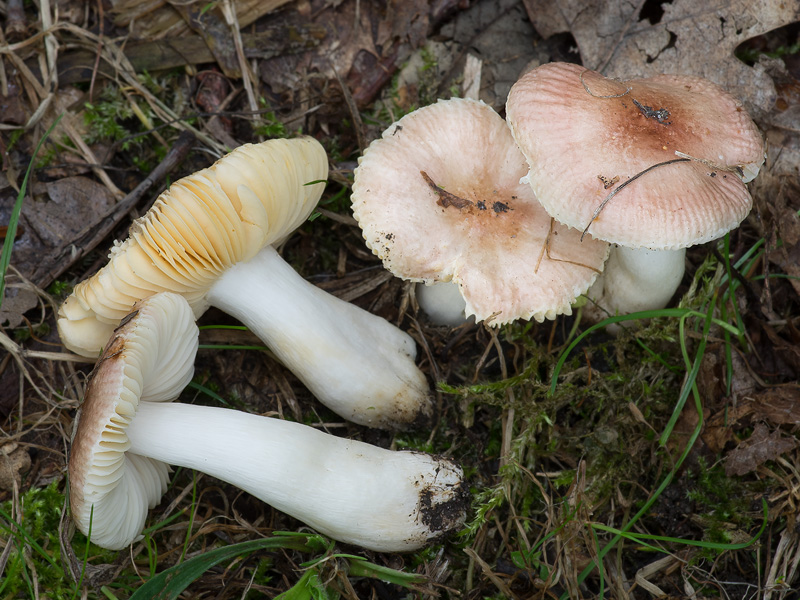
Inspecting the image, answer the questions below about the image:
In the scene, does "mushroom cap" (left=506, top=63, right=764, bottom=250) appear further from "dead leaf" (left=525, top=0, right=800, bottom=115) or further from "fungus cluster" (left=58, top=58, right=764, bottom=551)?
"dead leaf" (left=525, top=0, right=800, bottom=115)

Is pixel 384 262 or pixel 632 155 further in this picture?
pixel 384 262

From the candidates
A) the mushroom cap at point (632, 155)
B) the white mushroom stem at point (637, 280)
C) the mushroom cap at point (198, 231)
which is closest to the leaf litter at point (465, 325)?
the white mushroom stem at point (637, 280)

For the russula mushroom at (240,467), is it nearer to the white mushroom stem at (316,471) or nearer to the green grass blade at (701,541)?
the white mushroom stem at (316,471)

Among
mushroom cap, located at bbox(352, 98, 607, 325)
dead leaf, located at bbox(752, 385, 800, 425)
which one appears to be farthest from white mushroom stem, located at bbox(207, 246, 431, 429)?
dead leaf, located at bbox(752, 385, 800, 425)

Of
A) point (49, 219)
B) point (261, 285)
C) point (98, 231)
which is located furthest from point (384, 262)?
point (49, 219)

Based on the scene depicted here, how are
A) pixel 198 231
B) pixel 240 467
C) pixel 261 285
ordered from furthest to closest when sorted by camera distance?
pixel 261 285
pixel 240 467
pixel 198 231

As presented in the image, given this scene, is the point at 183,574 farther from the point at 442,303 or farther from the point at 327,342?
the point at 442,303
